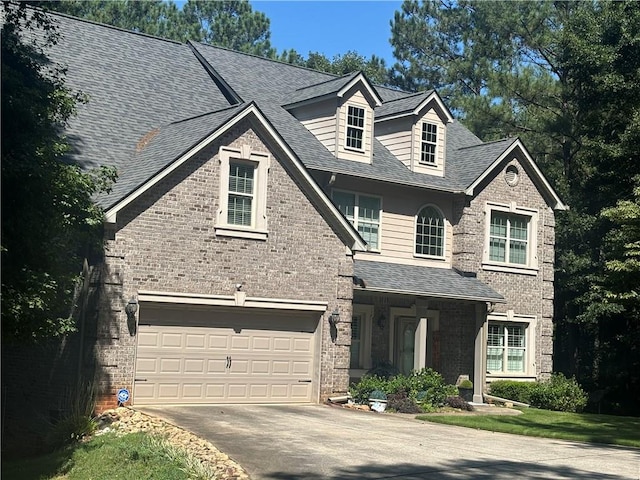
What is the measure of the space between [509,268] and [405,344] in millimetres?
4418

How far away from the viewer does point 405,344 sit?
29.2 metres

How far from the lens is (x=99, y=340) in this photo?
67.1 ft

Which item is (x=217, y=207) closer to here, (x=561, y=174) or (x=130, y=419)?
(x=130, y=419)

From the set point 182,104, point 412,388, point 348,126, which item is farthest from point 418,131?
point 412,388

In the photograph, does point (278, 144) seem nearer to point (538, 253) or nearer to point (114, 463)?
point (114, 463)

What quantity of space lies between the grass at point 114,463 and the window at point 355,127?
1326cm

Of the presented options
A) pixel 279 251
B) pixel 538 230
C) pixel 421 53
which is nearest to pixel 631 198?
pixel 538 230

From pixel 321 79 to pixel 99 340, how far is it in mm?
16301

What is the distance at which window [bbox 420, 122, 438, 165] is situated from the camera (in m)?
29.9

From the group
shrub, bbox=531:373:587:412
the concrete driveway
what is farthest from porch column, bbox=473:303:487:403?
the concrete driveway

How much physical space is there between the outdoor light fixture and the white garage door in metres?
0.38

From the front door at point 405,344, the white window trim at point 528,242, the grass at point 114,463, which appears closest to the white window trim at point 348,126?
the white window trim at point 528,242

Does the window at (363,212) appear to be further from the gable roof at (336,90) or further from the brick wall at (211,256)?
the brick wall at (211,256)

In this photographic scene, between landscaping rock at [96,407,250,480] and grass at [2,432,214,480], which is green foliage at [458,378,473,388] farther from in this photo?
grass at [2,432,214,480]
